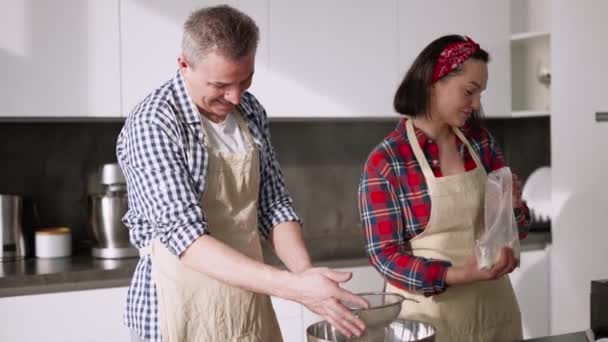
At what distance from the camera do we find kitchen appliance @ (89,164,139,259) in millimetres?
2680

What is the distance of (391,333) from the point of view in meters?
1.48

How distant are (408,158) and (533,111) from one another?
141cm

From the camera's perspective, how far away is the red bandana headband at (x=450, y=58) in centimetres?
197

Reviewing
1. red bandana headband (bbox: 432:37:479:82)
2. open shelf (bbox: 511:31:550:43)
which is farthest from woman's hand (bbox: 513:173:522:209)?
open shelf (bbox: 511:31:550:43)

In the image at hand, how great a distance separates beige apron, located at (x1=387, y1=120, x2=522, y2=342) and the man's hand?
2.13 ft

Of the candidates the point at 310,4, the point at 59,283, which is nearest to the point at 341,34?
the point at 310,4

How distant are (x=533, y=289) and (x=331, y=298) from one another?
1976mm

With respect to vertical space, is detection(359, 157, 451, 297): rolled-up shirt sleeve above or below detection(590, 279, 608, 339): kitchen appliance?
above

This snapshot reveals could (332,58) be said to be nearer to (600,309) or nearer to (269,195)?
(269,195)

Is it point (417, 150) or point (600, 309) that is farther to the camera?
point (417, 150)

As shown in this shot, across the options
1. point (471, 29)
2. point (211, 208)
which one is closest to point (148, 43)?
point (211, 208)

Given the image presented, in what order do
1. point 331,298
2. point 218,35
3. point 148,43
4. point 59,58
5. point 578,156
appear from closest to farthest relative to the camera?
point 331,298 < point 218,35 < point 59,58 < point 148,43 < point 578,156

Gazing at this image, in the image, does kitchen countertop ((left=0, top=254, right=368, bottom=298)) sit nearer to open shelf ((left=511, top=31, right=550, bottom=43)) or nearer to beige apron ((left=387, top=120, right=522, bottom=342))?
beige apron ((left=387, top=120, right=522, bottom=342))

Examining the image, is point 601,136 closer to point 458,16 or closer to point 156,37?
point 458,16
